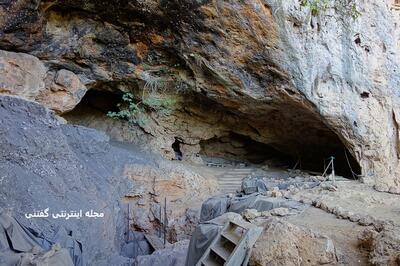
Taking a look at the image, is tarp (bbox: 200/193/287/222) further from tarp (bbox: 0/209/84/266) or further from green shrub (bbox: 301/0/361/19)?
green shrub (bbox: 301/0/361/19)

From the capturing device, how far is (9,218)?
5746 mm

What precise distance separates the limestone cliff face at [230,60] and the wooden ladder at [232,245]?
5360 millimetres

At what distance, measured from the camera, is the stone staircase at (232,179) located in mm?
11047

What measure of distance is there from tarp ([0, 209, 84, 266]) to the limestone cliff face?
11.3 ft

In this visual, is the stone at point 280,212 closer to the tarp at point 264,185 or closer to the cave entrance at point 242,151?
the tarp at point 264,185

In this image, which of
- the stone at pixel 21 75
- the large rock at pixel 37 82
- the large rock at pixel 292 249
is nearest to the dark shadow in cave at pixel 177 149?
the large rock at pixel 37 82

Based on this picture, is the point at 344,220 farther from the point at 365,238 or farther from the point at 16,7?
the point at 16,7

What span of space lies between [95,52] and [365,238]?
24.9ft

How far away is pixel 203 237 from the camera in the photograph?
4020 millimetres

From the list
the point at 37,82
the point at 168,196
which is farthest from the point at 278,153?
the point at 37,82

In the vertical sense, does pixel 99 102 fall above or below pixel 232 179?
above

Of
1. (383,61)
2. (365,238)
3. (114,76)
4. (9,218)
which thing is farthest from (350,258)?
(383,61)

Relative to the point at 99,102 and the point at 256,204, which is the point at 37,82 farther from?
the point at 256,204

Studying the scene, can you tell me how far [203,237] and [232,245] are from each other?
54 centimetres
